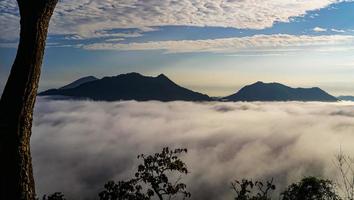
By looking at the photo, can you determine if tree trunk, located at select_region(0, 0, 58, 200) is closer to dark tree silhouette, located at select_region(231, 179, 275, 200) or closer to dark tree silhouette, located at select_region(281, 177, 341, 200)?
A: dark tree silhouette, located at select_region(231, 179, 275, 200)

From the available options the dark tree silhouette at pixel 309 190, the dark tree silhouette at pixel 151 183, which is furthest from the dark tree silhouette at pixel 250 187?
the dark tree silhouette at pixel 309 190

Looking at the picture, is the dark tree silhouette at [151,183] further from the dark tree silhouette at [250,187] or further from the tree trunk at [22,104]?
the tree trunk at [22,104]

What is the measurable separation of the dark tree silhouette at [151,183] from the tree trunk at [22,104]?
6.59 m

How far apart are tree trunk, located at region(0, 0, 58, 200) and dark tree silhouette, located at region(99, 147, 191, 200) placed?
21.6 ft

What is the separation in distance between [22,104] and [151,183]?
7.66 meters

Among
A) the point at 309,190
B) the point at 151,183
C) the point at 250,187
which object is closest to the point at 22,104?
the point at 151,183

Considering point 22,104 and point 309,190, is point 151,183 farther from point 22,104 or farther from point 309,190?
point 309,190

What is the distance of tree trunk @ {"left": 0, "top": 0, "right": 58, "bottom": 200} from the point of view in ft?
24.7

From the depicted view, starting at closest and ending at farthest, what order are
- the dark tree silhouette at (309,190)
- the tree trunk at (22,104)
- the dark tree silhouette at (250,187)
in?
the tree trunk at (22,104)
the dark tree silhouette at (250,187)
the dark tree silhouette at (309,190)

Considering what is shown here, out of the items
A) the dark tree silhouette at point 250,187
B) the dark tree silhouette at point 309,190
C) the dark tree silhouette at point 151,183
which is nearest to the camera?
the dark tree silhouette at point 151,183

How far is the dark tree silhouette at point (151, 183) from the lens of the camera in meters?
14.5

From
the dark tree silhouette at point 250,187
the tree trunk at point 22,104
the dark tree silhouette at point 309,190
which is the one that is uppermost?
the tree trunk at point 22,104

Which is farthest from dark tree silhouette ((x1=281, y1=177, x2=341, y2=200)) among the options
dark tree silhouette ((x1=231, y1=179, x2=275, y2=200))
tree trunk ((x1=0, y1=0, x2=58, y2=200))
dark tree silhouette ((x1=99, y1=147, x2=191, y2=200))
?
tree trunk ((x1=0, y1=0, x2=58, y2=200))

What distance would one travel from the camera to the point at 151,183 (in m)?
14.7
